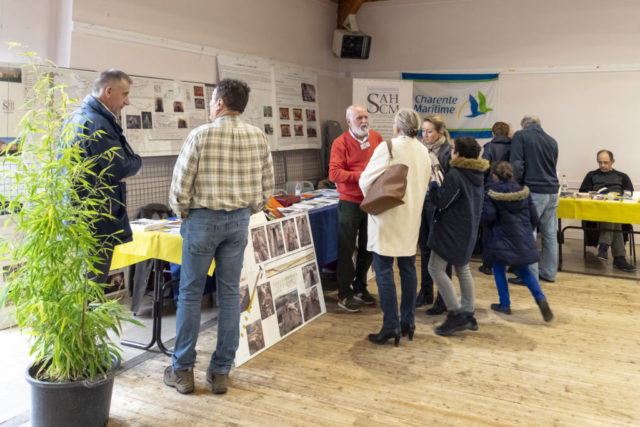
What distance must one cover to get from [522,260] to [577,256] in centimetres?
288

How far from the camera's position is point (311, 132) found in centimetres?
738

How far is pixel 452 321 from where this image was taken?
366 centimetres

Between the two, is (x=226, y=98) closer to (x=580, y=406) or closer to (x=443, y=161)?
(x=443, y=161)

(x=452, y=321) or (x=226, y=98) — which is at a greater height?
(x=226, y=98)

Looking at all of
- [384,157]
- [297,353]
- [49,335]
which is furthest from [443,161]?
[49,335]

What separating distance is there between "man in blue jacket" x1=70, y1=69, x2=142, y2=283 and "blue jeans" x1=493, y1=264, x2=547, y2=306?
2.69m

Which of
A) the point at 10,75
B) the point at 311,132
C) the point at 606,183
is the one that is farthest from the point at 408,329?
the point at 311,132

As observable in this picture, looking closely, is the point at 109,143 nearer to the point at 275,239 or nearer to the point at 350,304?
the point at 275,239

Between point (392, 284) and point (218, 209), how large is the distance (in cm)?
128

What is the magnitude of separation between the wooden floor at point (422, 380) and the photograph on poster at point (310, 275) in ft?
0.94

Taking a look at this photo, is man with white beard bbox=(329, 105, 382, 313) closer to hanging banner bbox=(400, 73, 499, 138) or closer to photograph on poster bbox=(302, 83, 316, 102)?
Answer: photograph on poster bbox=(302, 83, 316, 102)

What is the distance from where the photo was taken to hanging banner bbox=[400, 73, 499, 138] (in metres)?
7.62

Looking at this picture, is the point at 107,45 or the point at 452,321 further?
the point at 107,45

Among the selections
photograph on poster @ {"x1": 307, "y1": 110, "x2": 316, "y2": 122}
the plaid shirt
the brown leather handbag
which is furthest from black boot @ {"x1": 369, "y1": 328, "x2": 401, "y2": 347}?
photograph on poster @ {"x1": 307, "y1": 110, "x2": 316, "y2": 122}
